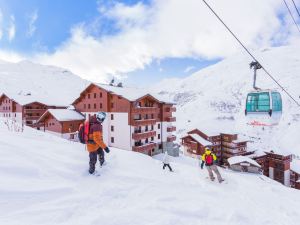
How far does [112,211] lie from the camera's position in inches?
182

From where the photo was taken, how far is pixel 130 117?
32312mm

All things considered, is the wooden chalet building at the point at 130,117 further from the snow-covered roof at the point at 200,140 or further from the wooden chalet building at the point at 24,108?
the wooden chalet building at the point at 24,108

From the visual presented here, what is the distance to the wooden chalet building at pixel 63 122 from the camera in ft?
121

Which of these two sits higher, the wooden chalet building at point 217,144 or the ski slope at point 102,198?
the ski slope at point 102,198

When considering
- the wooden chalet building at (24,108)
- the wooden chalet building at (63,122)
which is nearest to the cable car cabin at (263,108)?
the wooden chalet building at (63,122)

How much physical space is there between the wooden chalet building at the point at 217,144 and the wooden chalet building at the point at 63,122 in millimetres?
26324

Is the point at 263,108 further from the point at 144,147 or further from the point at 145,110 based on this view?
the point at 145,110

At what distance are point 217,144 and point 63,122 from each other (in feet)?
116

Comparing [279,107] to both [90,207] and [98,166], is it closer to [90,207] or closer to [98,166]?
[98,166]

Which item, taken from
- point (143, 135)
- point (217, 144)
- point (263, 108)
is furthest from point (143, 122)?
point (217, 144)

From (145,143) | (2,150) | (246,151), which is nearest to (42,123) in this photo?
(145,143)

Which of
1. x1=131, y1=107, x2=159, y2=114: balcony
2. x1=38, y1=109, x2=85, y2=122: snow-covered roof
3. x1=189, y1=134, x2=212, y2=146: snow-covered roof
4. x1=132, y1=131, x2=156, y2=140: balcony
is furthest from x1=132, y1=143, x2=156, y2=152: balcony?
x1=189, y1=134, x2=212, y2=146: snow-covered roof

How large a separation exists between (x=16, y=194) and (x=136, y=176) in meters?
3.61

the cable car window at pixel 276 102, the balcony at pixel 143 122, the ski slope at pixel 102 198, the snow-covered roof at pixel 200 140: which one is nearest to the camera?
the ski slope at pixel 102 198
